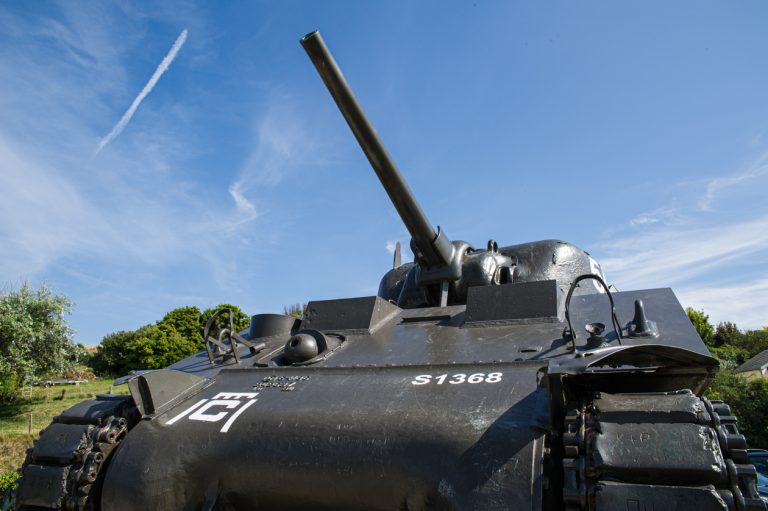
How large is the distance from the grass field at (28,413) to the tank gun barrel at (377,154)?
10677 millimetres

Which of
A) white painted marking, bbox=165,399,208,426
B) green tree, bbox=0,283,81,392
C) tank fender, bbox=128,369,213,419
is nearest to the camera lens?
white painted marking, bbox=165,399,208,426

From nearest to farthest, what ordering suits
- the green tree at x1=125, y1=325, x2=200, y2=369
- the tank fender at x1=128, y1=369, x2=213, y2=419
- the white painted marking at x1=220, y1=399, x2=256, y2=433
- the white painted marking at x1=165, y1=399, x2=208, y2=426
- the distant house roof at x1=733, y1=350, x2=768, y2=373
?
the white painted marking at x1=220, y1=399, x2=256, y2=433, the white painted marking at x1=165, y1=399, x2=208, y2=426, the tank fender at x1=128, y1=369, x2=213, y2=419, the distant house roof at x1=733, y1=350, x2=768, y2=373, the green tree at x1=125, y1=325, x2=200, y2=369

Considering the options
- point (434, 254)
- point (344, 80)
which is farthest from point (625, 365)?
point (344, 80)

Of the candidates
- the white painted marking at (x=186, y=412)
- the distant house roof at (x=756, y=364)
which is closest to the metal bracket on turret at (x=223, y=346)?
the white painted marking at (x=186, y=412)

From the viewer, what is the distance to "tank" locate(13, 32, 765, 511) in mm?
3057

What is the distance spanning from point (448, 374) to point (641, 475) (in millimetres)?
1588

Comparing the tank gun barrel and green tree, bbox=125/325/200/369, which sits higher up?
green tree, bbox=125/325/200/369

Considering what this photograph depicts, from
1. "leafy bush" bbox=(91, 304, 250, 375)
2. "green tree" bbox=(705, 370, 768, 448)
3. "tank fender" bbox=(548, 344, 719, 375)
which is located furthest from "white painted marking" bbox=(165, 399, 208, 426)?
"leafy bush" bbox=(91, 304, 250, 375)

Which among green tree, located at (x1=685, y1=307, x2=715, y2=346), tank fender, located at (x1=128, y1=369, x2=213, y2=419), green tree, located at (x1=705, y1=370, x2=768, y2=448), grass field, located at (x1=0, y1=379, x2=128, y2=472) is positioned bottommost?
tank fender, located at (x1=128, y1=369, x2=213, y2=419)

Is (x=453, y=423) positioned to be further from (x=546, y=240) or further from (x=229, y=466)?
(x=546, y=240)

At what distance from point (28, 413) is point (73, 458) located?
24147 millimetres

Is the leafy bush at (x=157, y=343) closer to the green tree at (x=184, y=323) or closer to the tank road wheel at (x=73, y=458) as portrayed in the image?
the green tree at (x=184, y=323)

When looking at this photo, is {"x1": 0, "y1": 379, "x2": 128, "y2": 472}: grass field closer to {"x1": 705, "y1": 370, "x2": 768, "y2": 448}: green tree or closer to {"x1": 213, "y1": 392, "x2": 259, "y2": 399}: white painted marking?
{"x1": 213, "y1": 392, "x2": 259, "y2": 399}: white painted marking

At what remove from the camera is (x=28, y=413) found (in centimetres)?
2497
